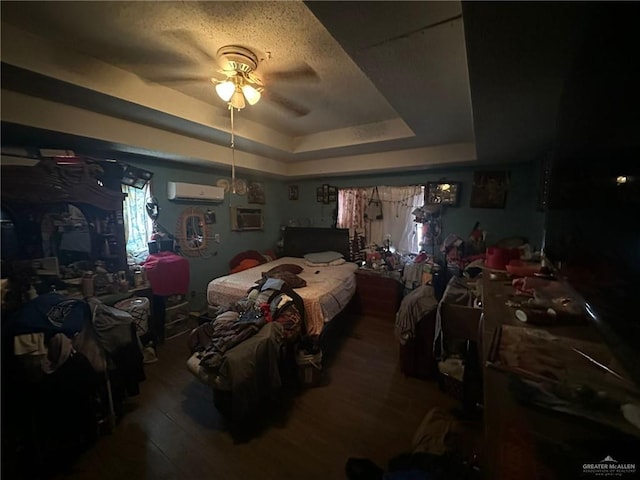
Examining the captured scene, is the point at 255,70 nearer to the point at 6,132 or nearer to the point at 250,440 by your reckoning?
the point at 6,132

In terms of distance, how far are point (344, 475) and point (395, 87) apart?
2361 mm

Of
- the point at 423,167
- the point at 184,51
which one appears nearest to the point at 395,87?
the point at 184,51

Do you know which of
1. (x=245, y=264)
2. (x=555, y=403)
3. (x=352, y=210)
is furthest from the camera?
(x=352, y=210)

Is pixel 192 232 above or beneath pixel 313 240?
above

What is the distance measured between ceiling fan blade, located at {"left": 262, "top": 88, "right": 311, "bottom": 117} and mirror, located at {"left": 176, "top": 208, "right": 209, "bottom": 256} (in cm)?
193

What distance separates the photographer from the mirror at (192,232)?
10.6 feet

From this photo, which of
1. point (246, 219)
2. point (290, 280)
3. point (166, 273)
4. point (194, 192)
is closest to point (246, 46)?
point (290, 280)

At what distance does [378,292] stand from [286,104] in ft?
8.86

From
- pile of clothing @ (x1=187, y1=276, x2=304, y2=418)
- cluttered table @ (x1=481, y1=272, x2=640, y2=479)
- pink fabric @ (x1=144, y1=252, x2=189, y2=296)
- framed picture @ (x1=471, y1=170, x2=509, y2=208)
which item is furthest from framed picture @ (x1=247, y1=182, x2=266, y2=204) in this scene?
cluttered table @ (x1=481, y1=272, x2=640, y2=479)

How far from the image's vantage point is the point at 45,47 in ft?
4.53

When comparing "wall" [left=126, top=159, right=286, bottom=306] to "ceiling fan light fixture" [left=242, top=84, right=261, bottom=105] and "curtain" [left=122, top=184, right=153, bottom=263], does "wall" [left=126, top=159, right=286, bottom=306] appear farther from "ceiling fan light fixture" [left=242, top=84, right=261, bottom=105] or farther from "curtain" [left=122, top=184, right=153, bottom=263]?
"ceiling fan light fixture" [left=242, top=84, right=261, bottom=105]

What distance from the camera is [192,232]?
3.34 m

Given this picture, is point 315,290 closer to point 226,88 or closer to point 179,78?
point 226,88

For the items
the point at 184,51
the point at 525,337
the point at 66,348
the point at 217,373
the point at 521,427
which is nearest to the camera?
the point at 521,427
